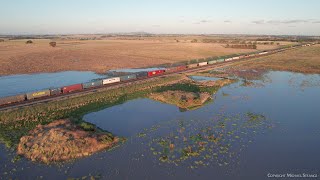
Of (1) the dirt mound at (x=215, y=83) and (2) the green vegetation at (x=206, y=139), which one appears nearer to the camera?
(2) the green vegetation at (x=206, y=139)

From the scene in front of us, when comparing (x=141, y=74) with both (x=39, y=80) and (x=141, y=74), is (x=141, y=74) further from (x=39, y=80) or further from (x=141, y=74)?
(x=39, y=80)

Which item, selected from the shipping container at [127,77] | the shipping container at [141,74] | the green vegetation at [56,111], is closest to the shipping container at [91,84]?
the green vegetation at [56,111]

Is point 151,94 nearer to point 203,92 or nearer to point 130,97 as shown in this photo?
point 130,97

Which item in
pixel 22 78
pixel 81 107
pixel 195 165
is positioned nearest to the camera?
pixel 195 165

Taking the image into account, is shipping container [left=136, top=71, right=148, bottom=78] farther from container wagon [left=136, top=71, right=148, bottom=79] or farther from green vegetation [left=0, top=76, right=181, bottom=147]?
green vegetation [left=0, top=76, right=181, bottom=147]

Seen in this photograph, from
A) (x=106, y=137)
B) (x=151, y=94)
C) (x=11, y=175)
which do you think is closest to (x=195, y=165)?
(x=106, y=137)

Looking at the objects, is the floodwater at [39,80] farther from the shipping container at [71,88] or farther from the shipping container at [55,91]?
the shipping container at [71,88]
